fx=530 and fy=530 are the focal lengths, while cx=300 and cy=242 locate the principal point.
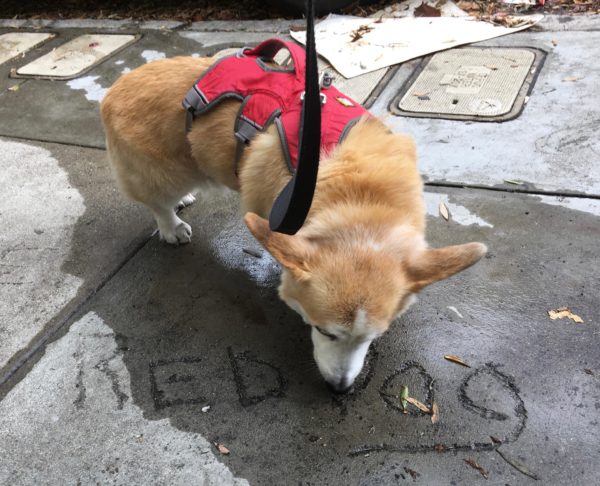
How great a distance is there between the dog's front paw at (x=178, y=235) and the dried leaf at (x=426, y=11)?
3.66 m

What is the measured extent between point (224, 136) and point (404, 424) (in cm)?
157

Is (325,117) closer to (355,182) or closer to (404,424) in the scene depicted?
(355,182)

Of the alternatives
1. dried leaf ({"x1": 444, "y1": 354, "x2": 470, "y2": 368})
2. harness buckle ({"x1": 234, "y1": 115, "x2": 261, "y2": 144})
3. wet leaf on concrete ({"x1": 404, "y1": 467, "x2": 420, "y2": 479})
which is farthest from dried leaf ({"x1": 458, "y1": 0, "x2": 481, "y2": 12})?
wet leaf on concrete ({"x1": 404, "y1": 467, "x2": 420, "y2": 479})

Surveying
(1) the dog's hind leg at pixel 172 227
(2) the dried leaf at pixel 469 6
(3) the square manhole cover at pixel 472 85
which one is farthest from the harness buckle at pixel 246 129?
(2) the dried leaf at pixel 469 6

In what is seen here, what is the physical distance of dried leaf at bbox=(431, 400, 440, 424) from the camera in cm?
228

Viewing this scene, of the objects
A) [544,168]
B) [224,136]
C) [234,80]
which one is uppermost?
[234,80]

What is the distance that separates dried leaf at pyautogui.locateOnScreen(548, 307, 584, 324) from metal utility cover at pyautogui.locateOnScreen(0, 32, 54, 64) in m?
5.92

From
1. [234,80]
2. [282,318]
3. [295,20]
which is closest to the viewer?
[234,80]

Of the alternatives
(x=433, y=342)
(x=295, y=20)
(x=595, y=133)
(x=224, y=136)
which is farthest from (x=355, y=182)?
(x=295, y=20)

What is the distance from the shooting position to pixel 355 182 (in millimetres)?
2199

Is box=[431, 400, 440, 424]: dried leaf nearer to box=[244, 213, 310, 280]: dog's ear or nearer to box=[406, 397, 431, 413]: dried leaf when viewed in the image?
box=[406, 397, 431, 413]: dried leaf

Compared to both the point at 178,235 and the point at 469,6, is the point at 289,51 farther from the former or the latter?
the point at 469,6

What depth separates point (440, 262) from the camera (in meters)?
1.97

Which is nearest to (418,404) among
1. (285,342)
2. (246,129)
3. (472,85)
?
(285,342)
